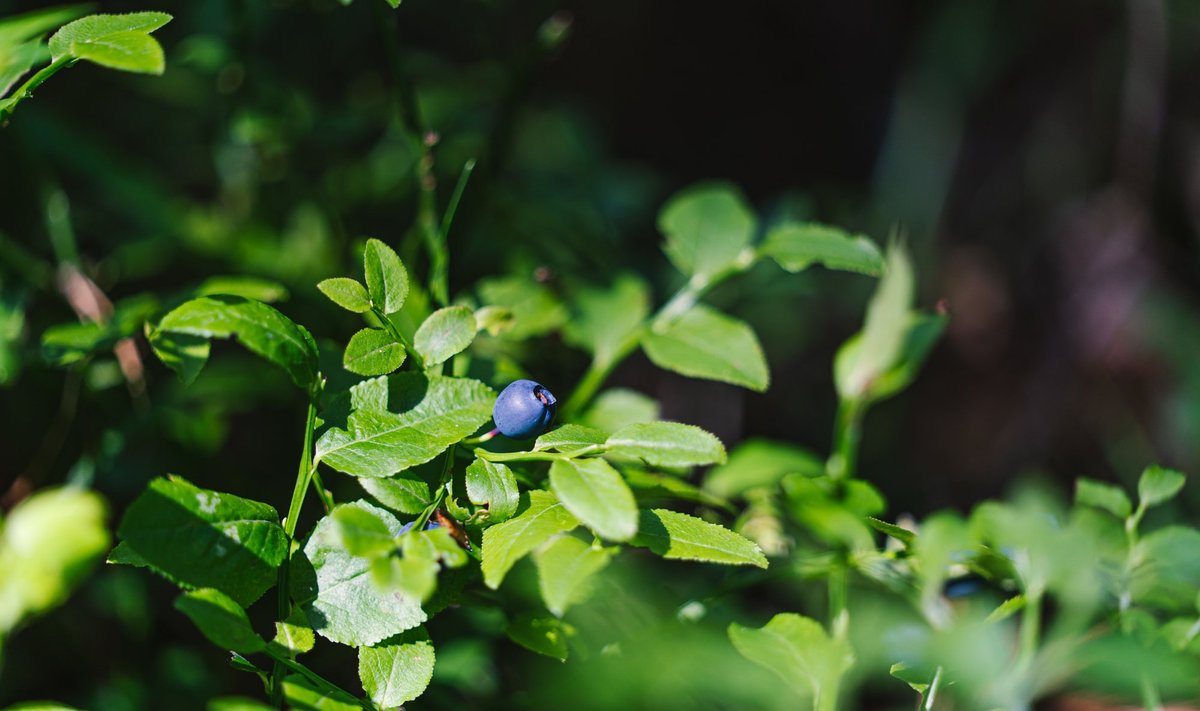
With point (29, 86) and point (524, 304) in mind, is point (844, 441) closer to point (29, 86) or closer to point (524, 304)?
point (524, 304)

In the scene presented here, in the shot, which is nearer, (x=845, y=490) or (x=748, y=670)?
(x=748, y=670)

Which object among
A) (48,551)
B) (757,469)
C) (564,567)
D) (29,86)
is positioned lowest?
(757,469)

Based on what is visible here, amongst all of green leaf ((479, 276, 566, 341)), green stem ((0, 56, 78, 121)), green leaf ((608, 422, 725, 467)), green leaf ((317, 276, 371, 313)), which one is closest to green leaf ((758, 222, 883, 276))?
green leaf ((479, 276, 566, 341))

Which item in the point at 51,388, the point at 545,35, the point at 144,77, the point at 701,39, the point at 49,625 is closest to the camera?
the point at 545,35

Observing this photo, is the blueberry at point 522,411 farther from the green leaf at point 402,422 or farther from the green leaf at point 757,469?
the green leaf at point 757,469

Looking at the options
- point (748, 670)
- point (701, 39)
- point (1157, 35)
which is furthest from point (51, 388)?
point (1157, 35)

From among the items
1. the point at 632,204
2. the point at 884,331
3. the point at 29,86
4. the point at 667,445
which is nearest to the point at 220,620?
the point at 667,445

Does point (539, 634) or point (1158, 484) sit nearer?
point (539, 634)

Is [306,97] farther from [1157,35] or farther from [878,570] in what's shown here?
[1157,35]
